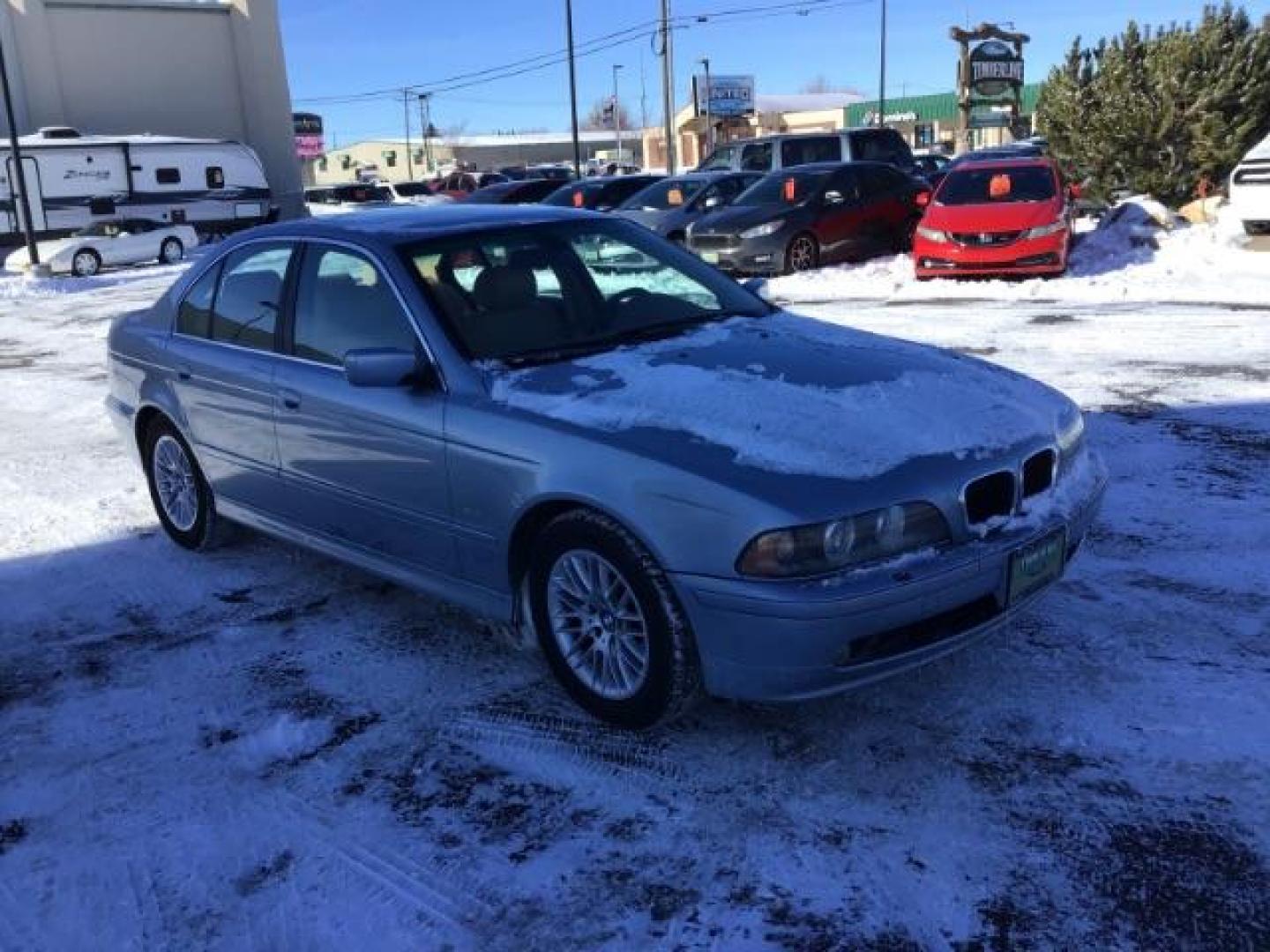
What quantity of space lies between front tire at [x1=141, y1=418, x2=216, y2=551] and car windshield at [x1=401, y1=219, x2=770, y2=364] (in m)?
1.89

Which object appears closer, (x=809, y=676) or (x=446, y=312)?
(x=809, y=676)

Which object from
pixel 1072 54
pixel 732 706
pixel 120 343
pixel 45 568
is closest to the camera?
pixel 732 706

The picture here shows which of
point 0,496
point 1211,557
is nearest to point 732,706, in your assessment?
point 1211,557

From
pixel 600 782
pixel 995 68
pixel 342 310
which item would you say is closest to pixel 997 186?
pixel 342 310

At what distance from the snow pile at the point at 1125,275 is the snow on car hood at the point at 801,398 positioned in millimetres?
8718

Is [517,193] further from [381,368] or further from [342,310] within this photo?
[381,368]

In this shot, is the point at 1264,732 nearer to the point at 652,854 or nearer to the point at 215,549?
the point at 652,854

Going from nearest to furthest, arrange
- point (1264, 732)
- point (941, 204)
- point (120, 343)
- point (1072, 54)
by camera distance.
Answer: point (1264, 732) → point (120, 343) → point (941, 204) → point (1072, 54)

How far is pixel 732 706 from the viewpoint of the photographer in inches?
144

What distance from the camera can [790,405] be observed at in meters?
3.44

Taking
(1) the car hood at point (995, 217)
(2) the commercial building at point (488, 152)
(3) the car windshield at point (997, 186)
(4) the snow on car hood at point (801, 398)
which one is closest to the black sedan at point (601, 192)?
(3) the car windshield at point (997, 186)

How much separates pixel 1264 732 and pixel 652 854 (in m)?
1.82

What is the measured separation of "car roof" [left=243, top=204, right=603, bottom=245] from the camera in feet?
14.0

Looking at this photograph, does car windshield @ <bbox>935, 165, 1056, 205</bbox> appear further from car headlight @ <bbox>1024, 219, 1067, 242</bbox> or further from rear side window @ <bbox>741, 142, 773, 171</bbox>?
rear side window @ <bbox>741, 142, 773, 171</bbox>
